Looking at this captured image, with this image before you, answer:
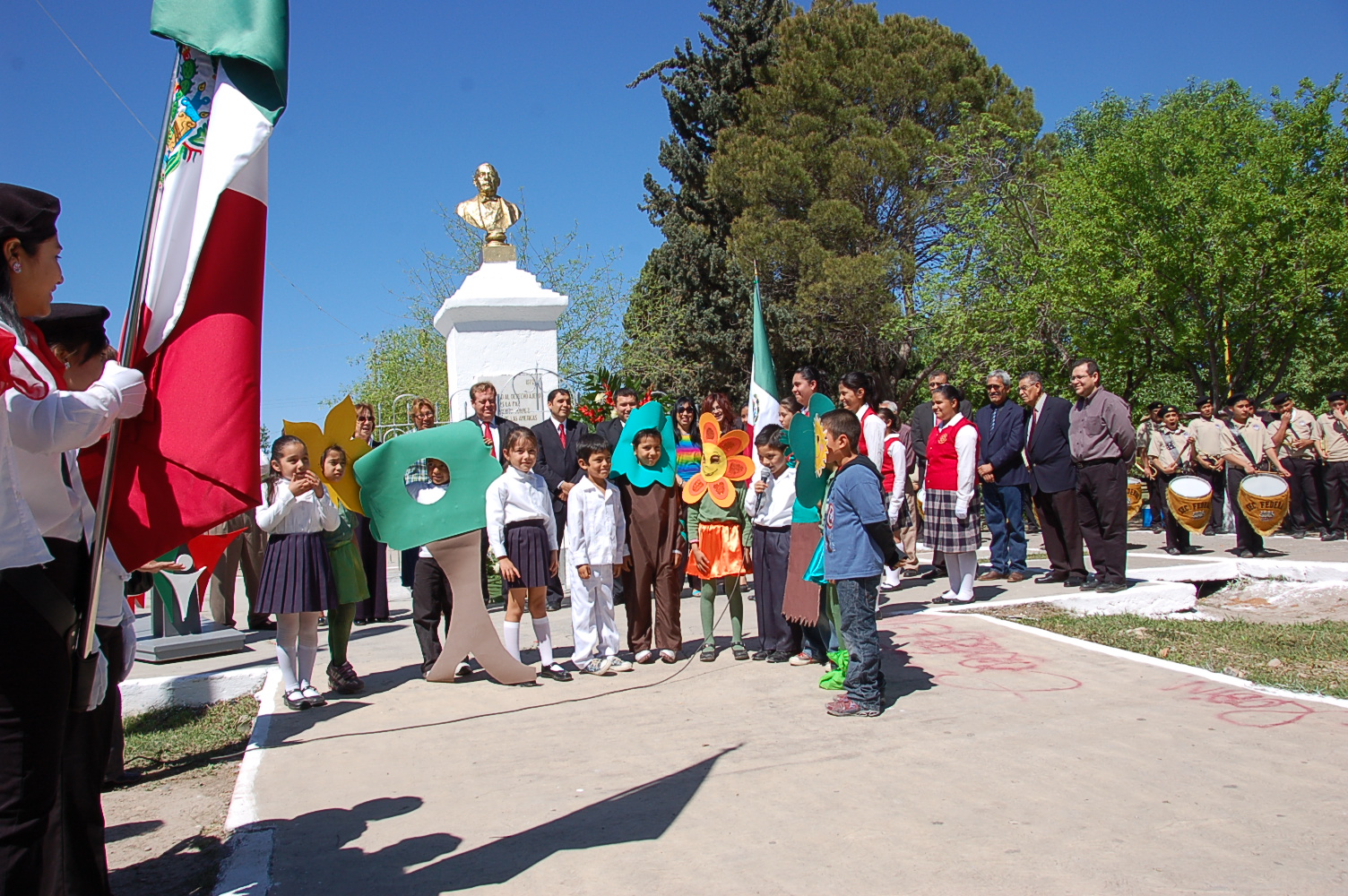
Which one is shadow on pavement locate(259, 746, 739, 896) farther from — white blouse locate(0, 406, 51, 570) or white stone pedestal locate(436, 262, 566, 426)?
white stone pedestal locate(436, 262, 566, 426)

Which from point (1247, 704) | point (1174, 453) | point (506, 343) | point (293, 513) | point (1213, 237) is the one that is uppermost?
point (1213, 237)

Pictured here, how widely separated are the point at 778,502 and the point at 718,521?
0.49m

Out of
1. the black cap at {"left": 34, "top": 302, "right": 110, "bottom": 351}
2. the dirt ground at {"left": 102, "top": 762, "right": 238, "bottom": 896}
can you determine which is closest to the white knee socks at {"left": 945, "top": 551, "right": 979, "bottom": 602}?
the dirt ground at {"left": 102, "top": 762, "right": 238, "bottom": 896}

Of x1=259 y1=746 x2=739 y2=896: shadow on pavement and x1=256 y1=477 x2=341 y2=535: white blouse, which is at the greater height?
x1=256 y1=477 x2=341 y2=535: white blouse

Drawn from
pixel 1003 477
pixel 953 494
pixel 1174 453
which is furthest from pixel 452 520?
pixel 1174 453

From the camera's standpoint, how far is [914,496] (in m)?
10.8

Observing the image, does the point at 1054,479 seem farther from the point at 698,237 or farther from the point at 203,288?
the point at 698,237

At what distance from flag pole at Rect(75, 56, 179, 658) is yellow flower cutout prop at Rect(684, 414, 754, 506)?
4.65m

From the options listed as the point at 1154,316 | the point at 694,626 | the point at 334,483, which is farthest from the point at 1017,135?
the point at 334,483

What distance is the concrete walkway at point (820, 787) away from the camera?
3338mm

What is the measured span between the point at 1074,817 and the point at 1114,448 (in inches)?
200

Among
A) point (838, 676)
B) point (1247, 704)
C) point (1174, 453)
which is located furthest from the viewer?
point (1174, 453)

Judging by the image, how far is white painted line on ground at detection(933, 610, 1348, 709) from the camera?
5199 millimetres

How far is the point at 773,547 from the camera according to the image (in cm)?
693
